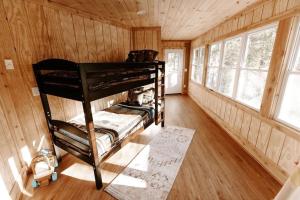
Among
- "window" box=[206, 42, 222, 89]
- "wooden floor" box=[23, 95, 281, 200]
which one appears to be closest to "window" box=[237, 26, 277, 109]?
"wooden floor" box=[23, 95, 281, 200]

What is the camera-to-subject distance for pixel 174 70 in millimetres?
6312

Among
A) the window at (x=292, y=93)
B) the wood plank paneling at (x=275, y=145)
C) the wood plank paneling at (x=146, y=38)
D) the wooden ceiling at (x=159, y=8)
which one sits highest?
the wooden ceiling at (x=159, y=8)

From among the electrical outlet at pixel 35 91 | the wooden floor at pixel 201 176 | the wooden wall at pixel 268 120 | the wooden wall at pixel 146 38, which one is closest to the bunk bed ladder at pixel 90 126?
the wooden floor at pixel 201 176

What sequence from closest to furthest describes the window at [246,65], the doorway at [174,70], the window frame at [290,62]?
the window frame at [290,62] → the window at [246,65] → the doorway at [174,70]

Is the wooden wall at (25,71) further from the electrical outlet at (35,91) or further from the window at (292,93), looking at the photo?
the window at (292,93)

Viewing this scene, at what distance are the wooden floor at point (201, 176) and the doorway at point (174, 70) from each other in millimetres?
3876

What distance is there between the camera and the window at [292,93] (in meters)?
1.68

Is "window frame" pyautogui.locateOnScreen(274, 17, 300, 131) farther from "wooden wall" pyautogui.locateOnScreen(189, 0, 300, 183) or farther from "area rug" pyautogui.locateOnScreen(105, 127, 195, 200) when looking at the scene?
"area rug" pyautogui.locateOnScreen(105, 127, 195, 200)

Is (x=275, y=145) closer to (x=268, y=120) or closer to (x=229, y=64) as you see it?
(x=268, y=120)

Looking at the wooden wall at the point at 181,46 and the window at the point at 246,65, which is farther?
the wooden wall at the point at 181,46

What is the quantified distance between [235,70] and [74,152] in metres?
3.24

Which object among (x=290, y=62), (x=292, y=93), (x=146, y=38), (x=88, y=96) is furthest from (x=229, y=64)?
(x=88, y=96)

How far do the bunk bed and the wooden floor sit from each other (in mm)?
341

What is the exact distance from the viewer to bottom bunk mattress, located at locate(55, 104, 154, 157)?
1779 millimetres
